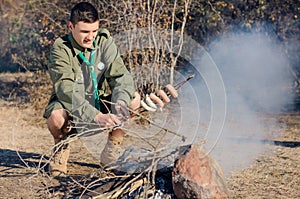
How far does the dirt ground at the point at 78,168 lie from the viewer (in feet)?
14.2

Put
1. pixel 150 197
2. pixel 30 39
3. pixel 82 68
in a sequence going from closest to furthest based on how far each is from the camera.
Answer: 1. pixel 150 197
2. pixel 82 68
3. pixel 30 39

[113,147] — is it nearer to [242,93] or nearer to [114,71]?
[114,71]

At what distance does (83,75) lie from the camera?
477 centimetres

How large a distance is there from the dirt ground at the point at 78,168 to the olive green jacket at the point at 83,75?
0.49 metres

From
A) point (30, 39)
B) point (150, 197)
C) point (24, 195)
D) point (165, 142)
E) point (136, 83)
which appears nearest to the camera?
point (150, 197)

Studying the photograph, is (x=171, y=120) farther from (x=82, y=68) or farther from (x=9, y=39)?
(x=9, y=39)

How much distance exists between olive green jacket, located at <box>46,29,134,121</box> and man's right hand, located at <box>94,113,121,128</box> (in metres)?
0.07

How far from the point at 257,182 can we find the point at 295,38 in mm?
4486

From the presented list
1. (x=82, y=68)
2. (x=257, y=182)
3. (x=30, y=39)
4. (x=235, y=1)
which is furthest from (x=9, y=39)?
(x=257, y=182)

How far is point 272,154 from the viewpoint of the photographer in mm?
5363

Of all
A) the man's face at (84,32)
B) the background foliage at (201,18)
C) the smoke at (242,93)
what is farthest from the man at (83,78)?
the background foliage at (201,18)

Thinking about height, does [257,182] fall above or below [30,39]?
below

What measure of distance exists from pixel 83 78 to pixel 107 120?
2.48 feet

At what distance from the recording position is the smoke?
5.72 metres
